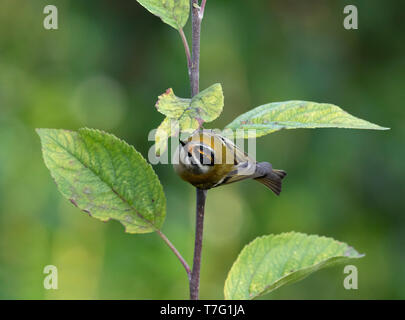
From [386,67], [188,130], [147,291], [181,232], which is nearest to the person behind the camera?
[188,130]

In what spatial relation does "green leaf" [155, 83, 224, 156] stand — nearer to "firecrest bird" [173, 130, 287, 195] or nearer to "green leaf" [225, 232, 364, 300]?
"firecrest bird" [173, 130, 287, 195]

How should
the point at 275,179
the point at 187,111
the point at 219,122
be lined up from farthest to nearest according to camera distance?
the point at 219,122
the point at 275,179
the point at 187,111

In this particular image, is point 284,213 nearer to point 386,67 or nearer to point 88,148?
point 386,67

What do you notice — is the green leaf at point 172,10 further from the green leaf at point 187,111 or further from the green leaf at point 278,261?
the green leaf at point 278,261

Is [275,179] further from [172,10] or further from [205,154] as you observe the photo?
[172,10]

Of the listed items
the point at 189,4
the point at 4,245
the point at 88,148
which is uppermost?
the point at 189,4

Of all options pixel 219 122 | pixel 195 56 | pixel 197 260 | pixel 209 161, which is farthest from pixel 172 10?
pixel 219 122

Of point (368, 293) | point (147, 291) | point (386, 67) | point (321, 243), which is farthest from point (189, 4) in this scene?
point (386, 67)
